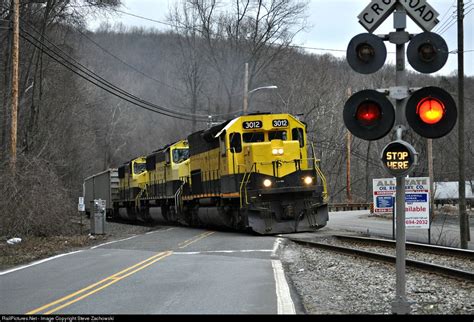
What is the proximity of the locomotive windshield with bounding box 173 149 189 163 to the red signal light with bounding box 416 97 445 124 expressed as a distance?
75.7ft

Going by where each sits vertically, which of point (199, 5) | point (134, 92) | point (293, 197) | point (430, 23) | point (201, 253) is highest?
point (199, 5)

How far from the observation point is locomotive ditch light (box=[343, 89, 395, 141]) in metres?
7.29

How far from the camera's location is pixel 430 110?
7.13m

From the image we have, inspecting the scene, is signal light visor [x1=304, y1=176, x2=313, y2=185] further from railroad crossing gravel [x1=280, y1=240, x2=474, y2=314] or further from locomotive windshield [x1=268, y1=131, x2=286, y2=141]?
railroad crossing gravel [x1=280, y1=240, x2=474, y2=314]

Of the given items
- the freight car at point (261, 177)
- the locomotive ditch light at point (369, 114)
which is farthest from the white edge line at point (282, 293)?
the freight car at point (261, 177)

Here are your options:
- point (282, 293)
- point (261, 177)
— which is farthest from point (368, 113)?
point (261, 177)

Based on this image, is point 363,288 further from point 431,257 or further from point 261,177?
point 261,177

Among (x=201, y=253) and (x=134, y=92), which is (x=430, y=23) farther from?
(x=134, y=92)

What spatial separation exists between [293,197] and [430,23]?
45.4ft

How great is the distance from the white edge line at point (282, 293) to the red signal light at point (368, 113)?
264 cm

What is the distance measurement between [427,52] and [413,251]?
10.9m

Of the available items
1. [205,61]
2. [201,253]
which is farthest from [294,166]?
[205,61]

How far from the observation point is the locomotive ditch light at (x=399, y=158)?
7.25 meters

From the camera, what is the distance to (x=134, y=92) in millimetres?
66688
